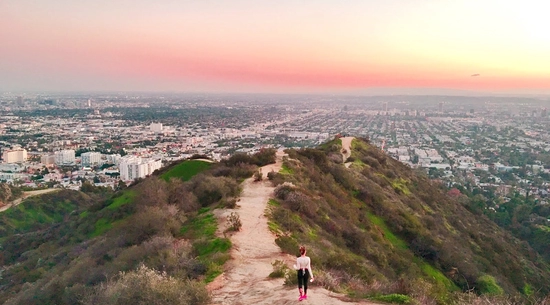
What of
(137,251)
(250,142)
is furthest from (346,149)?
(250,142)

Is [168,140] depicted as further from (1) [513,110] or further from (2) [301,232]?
(1) [513,110]

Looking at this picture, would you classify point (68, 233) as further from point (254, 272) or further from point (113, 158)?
point (113, 158)

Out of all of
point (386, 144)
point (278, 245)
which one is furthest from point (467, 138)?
point (278, 245)

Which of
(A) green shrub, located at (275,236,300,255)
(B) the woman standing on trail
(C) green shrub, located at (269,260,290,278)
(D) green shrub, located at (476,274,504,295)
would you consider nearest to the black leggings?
(B) the woman standing on trail

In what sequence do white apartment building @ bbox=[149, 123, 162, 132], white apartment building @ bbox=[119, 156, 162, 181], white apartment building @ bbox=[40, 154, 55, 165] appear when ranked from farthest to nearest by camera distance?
1. white apartment building @ bbox=[149, 123, 162, 132]
2. white apartment building @ bbox=[40, 154, 55, 165]
3. white apartment building @ bbox=[119, 156, 162, 181]

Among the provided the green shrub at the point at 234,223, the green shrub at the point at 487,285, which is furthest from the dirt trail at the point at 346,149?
the green shrub at the point at 234,223

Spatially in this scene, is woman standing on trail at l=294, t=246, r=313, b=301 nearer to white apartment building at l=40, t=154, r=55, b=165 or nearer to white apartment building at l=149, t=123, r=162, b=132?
white apartment building at l=40, t=154, r=55, b=165

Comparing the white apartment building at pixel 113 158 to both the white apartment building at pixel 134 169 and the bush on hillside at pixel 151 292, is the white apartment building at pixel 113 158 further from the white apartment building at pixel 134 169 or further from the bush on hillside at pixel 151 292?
the bush on hillside at pixel 151 292
